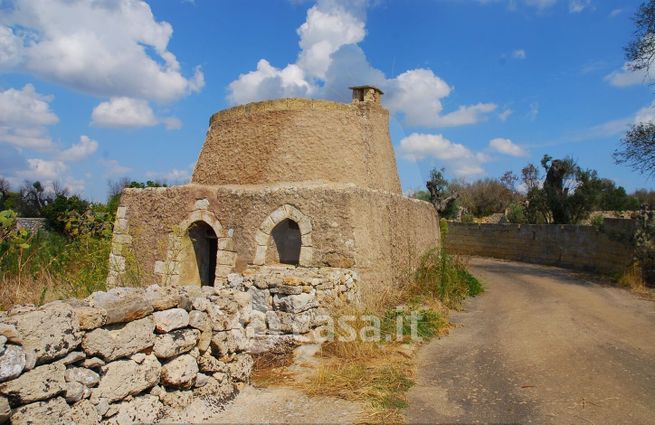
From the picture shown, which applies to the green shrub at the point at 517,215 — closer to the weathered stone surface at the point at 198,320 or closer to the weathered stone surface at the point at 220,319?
the weathered stone surface at the point at 220,319

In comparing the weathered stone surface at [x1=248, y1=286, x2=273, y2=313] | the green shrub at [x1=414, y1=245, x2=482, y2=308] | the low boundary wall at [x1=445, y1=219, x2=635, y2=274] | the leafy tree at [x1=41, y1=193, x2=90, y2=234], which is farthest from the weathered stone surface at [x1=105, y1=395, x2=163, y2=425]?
the leafy tree at [x1=41, y1=193, x2=90, y2=234]

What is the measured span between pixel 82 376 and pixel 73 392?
138 millimetres

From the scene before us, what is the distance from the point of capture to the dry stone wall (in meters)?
2.91

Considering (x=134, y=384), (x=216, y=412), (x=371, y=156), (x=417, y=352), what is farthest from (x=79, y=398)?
(x=371, y=156)

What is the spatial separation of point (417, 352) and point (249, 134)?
507cm

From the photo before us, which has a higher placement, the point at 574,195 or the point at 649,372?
the point at 574,195

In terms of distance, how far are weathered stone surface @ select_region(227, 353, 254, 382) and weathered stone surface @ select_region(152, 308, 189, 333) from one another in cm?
80

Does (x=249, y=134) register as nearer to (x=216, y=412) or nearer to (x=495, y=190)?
(x=216, y=412)

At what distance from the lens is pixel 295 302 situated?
618 cm

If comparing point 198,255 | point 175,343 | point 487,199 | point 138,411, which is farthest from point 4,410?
point 487,199

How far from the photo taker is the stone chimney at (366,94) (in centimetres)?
966

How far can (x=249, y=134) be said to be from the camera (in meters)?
9.12

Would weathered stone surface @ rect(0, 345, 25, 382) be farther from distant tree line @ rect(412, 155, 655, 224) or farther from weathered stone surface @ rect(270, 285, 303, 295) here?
distant tree line @ rect(412, 155, 655, 224)

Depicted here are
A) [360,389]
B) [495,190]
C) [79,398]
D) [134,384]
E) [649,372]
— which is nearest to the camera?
[79,398]
